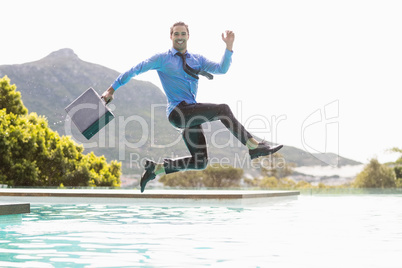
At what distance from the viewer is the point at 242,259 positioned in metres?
4.39

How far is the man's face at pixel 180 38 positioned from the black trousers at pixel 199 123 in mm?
671

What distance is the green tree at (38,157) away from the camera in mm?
23484

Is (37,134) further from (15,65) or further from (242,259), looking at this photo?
(15,65)

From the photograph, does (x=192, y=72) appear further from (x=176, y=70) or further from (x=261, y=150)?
(x=261, y=150)

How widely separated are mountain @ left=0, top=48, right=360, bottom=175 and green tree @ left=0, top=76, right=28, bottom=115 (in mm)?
40070

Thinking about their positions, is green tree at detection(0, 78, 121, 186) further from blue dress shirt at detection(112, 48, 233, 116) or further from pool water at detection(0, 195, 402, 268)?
blue dress shirt at detection(112, 48, 233, 116)

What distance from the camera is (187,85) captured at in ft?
19.3

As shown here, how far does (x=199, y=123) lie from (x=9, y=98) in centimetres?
2385

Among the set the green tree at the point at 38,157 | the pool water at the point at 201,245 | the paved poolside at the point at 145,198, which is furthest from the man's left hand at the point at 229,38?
the green tree at the point at 38,157

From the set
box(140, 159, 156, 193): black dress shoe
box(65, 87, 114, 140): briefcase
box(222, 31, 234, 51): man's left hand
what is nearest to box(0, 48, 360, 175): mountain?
box(140, 159, 156, 193): black dress shoe

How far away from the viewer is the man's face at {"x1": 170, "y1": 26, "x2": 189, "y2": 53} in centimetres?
589

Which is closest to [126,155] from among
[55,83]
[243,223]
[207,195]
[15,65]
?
[55,83]

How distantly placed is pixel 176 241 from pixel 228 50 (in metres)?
2.29

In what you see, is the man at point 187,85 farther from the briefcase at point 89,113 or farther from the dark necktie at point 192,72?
the briefcase at point 89,113
